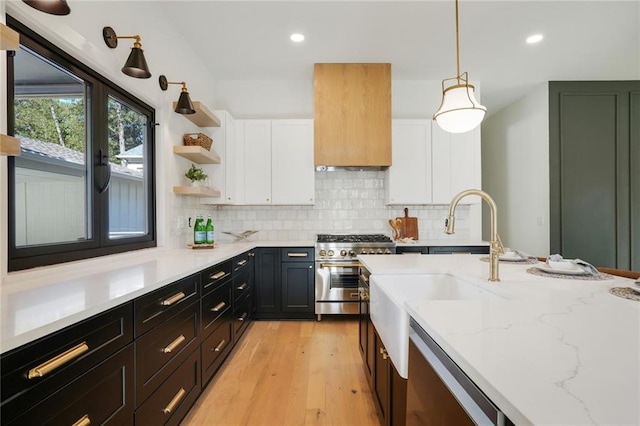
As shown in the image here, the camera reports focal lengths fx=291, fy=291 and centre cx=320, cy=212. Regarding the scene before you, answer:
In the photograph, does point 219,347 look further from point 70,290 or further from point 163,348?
point 70,290

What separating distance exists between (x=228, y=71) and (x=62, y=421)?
11.9ft

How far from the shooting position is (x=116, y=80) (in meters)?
1.96

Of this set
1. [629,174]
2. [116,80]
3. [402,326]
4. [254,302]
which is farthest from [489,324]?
[629,174]

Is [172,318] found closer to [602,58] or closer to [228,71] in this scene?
[228,71]

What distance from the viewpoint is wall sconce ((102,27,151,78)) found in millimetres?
1788

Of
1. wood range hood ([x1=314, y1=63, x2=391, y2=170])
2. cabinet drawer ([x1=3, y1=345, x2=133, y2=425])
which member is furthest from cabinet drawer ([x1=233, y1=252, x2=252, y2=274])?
cabinet drawer ([x1=3, y1=345, x2=133, y2=425])

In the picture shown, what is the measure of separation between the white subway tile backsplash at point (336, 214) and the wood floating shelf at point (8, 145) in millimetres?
2790

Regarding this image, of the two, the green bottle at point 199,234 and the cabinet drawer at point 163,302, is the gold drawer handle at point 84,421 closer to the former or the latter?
the cabinet drawer at point 163,302

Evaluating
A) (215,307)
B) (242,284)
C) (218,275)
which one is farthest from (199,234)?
(215,307)

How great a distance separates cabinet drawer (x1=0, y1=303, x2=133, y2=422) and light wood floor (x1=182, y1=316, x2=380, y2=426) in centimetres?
101

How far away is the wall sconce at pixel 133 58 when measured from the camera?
1.79 metres

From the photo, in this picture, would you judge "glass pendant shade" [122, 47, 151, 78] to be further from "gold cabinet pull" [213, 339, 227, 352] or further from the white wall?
the white wall

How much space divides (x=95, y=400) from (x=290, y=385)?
52.4 inches

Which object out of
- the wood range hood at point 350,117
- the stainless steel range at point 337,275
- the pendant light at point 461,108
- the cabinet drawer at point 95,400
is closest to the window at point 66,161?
the cabinet drawer at point 95,400
